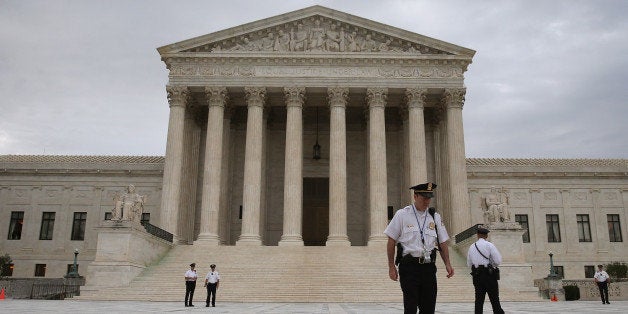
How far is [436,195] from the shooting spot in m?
42.5

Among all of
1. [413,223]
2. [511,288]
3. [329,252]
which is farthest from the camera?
[329,252]

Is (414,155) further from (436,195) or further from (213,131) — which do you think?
(213,131)

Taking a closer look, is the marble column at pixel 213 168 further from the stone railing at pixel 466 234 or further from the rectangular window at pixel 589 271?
the rectangular window at pixel 589 271

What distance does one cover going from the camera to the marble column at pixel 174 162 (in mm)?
36812

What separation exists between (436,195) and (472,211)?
15.8 ft

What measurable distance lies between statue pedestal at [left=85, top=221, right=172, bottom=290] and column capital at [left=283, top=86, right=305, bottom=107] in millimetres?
13887

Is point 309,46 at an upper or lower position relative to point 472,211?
upper

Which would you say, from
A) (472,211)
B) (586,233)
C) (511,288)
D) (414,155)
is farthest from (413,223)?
(586,233)

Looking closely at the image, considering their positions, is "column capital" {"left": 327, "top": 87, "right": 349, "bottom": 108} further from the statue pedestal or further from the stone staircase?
the statue pedestal

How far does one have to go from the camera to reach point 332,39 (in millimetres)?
40000

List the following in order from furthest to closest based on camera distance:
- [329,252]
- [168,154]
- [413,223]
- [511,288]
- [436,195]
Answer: [436,195]
[168,154]
[329,252]
[511,288]
[413,223]

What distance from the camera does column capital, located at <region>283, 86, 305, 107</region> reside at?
1527 inches

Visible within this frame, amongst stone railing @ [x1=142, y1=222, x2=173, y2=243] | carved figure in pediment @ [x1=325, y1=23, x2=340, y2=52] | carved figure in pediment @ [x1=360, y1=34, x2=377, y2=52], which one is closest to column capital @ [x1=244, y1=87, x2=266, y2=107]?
carved figure in pediment @ [x1=325, y1=23, x2=340, y2=52]

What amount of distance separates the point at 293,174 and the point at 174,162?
26.8ft
